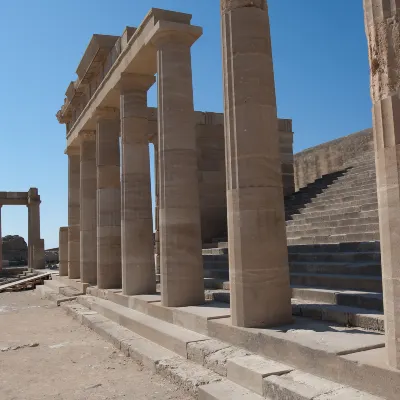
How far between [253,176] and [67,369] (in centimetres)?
454

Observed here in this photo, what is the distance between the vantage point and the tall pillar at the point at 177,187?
9617mm

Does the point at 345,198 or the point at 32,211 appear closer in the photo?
the point at 345,198

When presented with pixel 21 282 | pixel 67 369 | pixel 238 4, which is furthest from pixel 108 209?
pixel 21 282

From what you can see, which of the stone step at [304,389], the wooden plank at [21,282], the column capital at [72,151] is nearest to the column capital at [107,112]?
the column capital at [72,151]

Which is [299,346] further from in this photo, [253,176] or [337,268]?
[337,268]

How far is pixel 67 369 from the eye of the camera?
8.10 m

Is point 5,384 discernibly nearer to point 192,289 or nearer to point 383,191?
point 192,289

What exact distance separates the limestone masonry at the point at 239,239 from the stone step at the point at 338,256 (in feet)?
0.11

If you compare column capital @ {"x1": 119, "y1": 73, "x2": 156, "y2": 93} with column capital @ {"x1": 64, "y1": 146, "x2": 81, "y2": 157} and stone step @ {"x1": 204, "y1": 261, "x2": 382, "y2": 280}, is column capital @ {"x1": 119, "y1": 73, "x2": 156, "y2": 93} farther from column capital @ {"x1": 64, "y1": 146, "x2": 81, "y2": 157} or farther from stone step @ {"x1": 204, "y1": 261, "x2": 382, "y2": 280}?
column capital @ {"x1": 64, "y1": 146, "x2": 81, "y2": 157}

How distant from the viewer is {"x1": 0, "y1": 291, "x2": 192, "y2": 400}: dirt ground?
677 cm

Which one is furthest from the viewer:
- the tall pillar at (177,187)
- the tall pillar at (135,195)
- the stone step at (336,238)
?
the tall pillar at (135,195)

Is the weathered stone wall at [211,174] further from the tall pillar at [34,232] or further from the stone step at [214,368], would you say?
the tall pillar at [34,232]

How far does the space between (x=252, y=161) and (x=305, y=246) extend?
15.1 feet

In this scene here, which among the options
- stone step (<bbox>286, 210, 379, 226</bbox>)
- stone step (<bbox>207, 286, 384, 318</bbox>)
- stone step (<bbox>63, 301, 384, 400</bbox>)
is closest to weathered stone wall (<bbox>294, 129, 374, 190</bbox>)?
stone step (<bbox>286, 210, 379, 226</bbox>)
